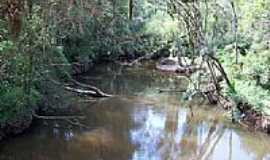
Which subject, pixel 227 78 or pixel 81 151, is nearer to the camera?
pixel 81 151

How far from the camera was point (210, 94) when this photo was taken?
50.3 ft

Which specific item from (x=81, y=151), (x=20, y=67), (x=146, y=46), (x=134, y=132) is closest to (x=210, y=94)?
(x=134, y=132)

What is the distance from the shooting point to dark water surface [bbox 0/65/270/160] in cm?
1127

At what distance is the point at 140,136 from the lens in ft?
41.8

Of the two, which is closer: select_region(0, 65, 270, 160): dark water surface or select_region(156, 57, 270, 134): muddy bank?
select_region(0, 65, 270, 160): dark water surface

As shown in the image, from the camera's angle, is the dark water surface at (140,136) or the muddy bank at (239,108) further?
the muddy bank at (239,108)

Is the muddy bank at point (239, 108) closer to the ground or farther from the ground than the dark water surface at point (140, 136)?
farther from the ground

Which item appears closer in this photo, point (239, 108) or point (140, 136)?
point (140, 136)

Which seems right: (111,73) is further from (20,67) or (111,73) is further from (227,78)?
(20,67)

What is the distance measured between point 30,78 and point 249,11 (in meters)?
7.49

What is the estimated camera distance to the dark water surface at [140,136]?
37.0 feet

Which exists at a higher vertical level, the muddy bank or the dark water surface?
the muddy bank

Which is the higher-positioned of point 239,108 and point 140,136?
point 239,108

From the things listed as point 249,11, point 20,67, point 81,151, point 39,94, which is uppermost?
point 249,11
